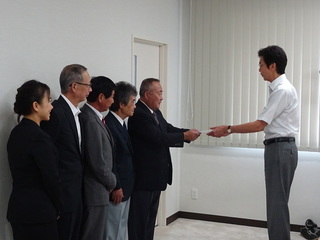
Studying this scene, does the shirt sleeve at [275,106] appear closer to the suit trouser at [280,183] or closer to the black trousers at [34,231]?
the suit trouser at [280,183]

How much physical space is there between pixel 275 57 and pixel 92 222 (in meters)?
1.81

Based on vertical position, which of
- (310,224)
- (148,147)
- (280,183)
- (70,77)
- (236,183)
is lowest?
(310,224)

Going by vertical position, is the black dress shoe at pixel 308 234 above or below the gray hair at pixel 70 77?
below

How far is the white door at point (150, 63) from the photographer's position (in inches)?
163

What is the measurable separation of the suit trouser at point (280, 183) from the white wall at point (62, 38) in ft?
4.83

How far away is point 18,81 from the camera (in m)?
2.60

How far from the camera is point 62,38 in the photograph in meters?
2.99

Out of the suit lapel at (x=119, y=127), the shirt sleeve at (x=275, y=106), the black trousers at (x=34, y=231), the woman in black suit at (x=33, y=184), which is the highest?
the shirt sleeve at (x=275, y=106)

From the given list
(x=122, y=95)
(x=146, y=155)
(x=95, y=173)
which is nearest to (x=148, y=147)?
(x=146, y=155)

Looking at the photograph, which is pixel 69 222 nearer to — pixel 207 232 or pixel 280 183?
pixel 280 183

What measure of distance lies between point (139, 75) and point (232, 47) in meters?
1.26

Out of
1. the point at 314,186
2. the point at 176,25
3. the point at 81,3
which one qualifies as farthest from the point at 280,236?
the point at 176,25

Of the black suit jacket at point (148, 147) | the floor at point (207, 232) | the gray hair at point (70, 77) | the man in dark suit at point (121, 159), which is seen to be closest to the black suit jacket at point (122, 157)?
the man in dark suit at point (121, 159)

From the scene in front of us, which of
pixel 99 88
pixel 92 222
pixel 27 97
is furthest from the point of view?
pixel 99 88
